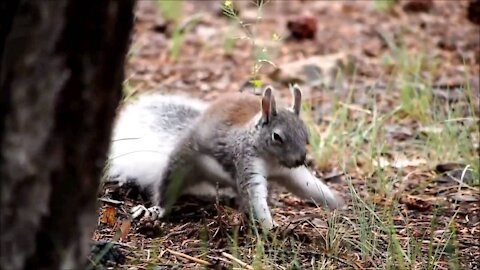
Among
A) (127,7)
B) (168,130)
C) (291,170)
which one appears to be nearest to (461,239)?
(291,170)

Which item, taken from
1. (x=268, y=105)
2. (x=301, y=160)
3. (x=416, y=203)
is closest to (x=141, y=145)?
(x=268, y=105)

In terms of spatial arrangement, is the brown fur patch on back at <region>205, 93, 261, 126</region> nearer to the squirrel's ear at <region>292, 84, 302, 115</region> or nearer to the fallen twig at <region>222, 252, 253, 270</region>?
the squirrel's ear at <region>292, 84, 302, 115</region>

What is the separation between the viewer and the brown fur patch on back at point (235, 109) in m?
3.43

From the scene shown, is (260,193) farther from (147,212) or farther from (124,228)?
(124,228)

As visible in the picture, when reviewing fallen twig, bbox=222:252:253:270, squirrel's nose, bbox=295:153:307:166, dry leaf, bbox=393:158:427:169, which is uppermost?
squirrel's nose, bbox=295:153:307:166

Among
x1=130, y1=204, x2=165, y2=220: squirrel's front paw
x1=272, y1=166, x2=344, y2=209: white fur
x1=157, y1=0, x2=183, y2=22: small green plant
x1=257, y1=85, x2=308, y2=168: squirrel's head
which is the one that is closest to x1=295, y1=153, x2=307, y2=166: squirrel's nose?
x1=257, y1=85, x2=308, y2=168: squirrel's head

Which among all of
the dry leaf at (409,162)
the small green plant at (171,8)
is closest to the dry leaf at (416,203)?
the dry leaf at (409,162)

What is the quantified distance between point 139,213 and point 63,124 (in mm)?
1645

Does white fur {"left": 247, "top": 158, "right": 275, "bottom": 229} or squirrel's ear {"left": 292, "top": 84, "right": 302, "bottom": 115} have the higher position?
squirrel's ear {"left": 292, "top": 84, "right": 302, "bottom": 115}

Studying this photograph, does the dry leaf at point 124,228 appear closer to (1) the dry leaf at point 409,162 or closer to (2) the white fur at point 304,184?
(2) the white fur at point 304,184

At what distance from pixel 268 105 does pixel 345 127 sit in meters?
1.32

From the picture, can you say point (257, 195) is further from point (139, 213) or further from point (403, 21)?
point (403, 21)

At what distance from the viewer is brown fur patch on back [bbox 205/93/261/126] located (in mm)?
3426

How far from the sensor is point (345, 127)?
14.7 ft
